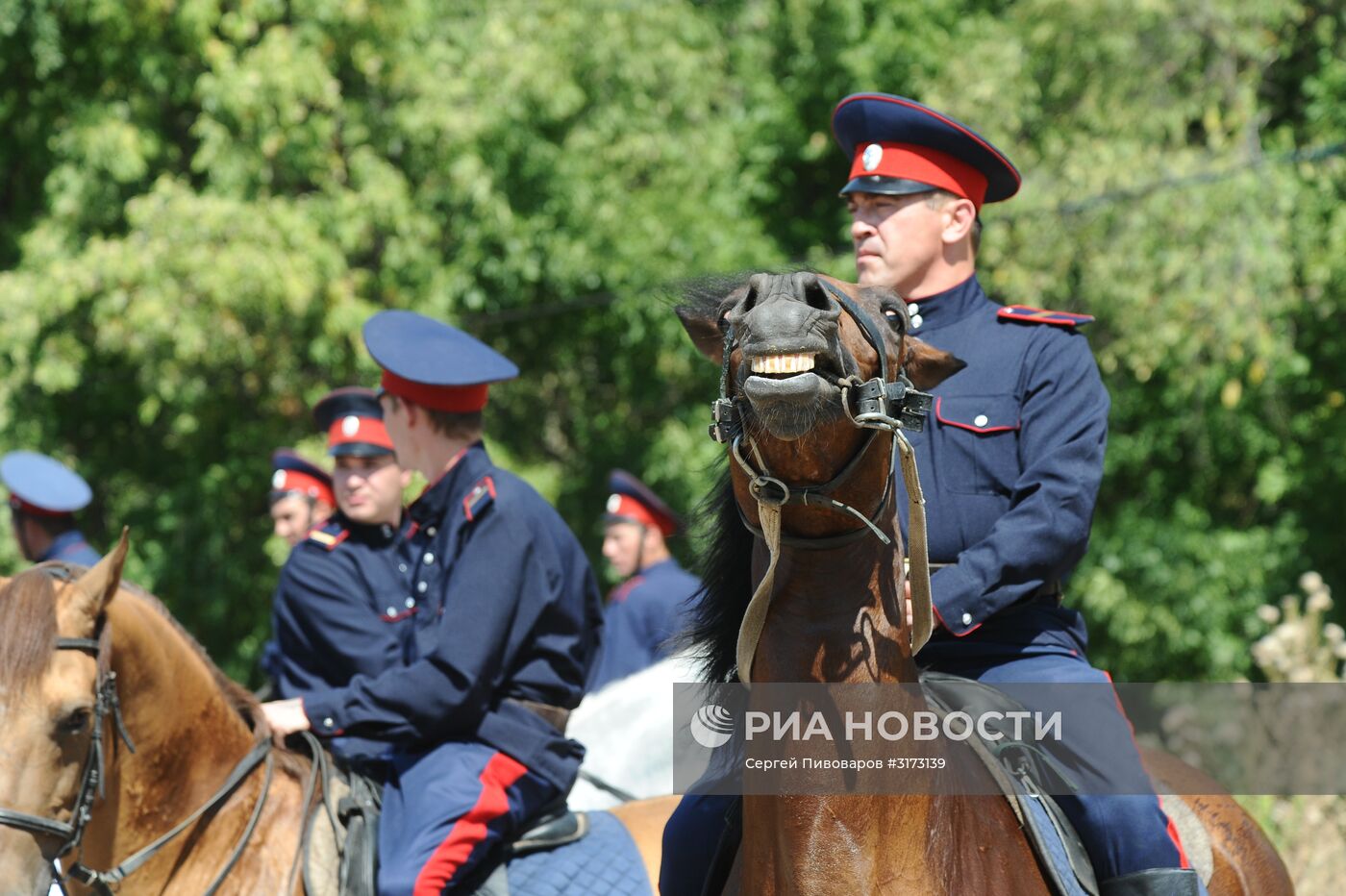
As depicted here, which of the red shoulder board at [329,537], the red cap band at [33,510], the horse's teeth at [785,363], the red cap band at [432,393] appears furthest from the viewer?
the red cap band at [33,510]

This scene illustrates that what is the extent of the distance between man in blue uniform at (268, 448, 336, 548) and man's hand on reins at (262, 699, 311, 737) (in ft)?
13.6

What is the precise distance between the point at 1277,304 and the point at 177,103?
8.99 m

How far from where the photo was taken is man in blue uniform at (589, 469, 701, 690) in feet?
35.0

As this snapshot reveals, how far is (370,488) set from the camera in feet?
20.2

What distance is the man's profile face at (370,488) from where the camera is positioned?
6.13 meters

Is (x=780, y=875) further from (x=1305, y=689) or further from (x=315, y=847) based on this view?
(x=1305, y=689)

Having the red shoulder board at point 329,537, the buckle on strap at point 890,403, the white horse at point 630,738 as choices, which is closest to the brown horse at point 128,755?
the red shoulder board at point 329,537

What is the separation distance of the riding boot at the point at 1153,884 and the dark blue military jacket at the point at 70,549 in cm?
575

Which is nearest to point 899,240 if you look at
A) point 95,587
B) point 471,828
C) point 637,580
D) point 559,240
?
point 471,828

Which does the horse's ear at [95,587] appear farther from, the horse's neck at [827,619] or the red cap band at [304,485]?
the red cap band at [304,485]

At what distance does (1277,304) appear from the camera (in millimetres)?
12070

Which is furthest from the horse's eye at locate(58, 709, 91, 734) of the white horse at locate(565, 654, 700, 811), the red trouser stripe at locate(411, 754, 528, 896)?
the white horse at locate(565, 654, 700, 811)

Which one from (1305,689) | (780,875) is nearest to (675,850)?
(780,875)

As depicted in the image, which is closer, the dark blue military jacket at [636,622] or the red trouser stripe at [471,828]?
the red trouser stripe at [471,828]
